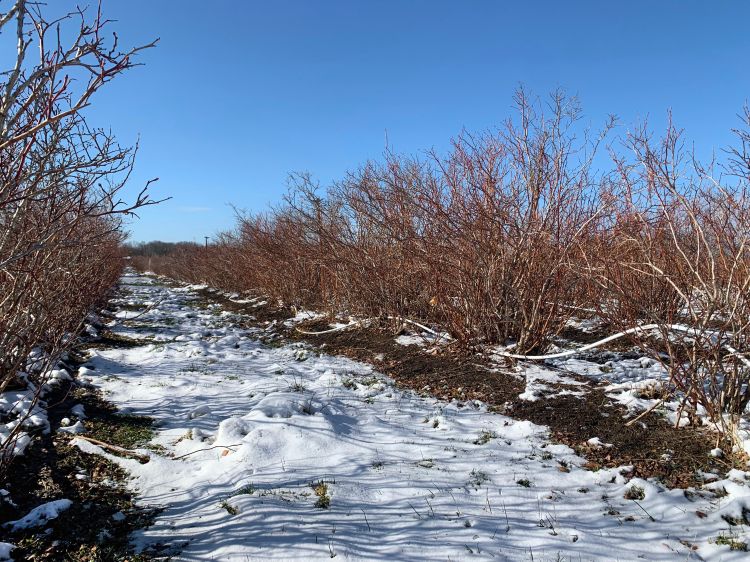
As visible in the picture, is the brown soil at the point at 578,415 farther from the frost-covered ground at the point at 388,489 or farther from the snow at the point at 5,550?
the snow at the point at 5,550

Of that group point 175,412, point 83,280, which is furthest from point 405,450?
point 83,280

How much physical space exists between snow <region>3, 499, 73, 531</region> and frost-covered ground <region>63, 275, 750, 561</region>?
411 mm

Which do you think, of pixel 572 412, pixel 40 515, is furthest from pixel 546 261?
pixel 40 515

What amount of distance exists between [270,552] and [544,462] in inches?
70.0

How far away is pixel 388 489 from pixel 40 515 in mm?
1838

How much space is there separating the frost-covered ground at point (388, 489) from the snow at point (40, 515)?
411mm

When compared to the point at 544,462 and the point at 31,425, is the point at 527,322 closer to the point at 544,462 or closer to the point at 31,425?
the point at 544,462

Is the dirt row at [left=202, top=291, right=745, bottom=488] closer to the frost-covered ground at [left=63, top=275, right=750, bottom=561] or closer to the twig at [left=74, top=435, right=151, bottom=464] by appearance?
the frost-covered ground at [left=63, top=275, right=750, bottom=561]

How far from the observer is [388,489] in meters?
2.70

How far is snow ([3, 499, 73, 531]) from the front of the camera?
2364mm

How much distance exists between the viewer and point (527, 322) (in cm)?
526

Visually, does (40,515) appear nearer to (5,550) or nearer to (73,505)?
(73,505)

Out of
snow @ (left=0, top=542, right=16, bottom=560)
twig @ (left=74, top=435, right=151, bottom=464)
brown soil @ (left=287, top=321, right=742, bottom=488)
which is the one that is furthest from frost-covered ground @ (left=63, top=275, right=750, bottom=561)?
snow @ (left=0, top=542, right=16, bottom=560)

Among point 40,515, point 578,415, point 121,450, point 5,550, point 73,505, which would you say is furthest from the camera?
point 578,415
